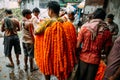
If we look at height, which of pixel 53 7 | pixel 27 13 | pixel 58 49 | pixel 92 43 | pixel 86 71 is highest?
pixel 53 7

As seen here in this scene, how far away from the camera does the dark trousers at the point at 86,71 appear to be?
13.5ft

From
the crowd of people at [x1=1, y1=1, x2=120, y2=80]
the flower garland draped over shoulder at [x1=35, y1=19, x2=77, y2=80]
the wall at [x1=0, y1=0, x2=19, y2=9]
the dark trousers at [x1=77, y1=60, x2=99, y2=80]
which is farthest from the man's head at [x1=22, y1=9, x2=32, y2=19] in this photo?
the wall at [x1=0, y1=0, x2=19, y2=9]

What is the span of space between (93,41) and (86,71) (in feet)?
2.30

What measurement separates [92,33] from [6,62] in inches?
185

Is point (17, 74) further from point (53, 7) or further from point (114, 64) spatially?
point (114, 64)

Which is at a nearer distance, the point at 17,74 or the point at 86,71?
the point at 86,71

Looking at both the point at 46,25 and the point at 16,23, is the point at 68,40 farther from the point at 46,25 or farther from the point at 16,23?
the point at 16,23

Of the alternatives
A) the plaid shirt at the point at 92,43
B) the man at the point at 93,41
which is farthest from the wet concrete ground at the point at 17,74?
the plaid shirt at the point at 92,43

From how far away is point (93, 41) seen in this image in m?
3.90

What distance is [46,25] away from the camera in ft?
13.4

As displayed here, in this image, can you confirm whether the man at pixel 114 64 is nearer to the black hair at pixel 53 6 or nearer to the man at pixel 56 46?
the man at pixel 56 46

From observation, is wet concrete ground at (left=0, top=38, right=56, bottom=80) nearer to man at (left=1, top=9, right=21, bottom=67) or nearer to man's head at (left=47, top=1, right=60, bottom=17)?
man at (left=1, top=9, right=21, bottom=67)

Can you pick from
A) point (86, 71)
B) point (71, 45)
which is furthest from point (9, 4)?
point (86, 71)

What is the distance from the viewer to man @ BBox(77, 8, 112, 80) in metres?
3.89
